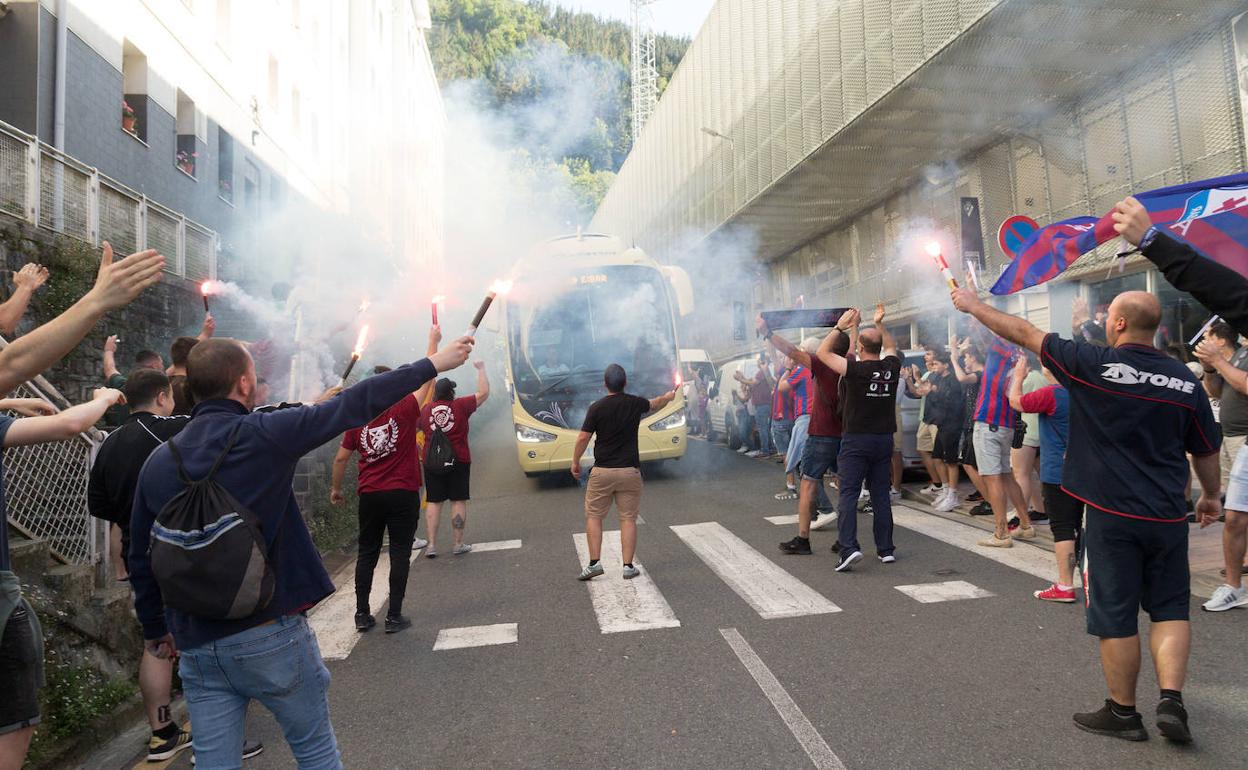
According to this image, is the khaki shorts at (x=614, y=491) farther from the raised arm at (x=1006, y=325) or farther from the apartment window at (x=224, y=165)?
the apartment window at (x=224, y=165)

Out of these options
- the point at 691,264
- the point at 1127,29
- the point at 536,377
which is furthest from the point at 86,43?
the point at 691,264

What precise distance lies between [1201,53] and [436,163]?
1409 inches

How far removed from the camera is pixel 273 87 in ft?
63.1

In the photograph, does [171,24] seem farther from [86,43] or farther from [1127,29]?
[1127,29]

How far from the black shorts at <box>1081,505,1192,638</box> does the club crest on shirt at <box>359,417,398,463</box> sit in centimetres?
405

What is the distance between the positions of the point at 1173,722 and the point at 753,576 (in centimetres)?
311

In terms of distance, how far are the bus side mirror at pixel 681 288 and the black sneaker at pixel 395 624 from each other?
739cm

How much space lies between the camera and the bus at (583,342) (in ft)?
35.1

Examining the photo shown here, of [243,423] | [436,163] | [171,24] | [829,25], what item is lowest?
[243,423]

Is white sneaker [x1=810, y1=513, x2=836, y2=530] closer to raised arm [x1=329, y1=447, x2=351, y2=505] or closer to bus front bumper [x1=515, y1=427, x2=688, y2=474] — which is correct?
bus front bumper [x1=515, y1=427, x2=688, y2=474]

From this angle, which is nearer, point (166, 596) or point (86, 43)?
point (166, 596)

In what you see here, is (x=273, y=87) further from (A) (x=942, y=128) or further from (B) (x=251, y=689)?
(B) (x=251, y=689)

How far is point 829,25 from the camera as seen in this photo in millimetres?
17453

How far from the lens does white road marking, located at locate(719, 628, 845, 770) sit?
302 centimetres
